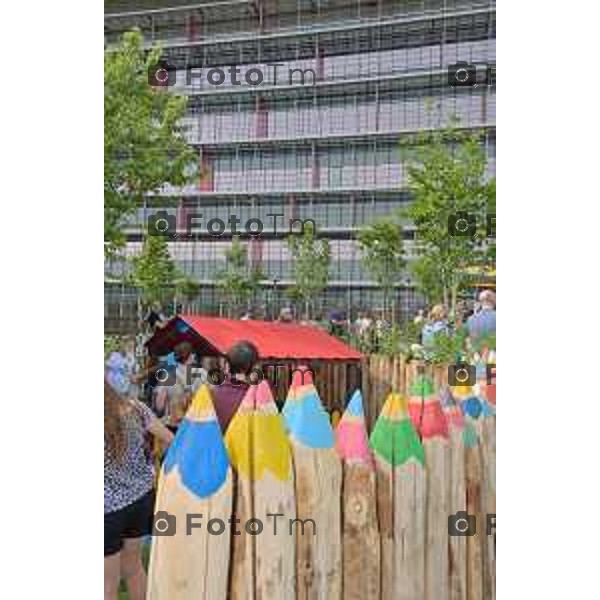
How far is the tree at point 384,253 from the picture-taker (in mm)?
1772

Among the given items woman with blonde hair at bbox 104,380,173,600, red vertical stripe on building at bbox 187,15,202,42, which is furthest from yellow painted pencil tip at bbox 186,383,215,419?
red vertical stripe on building at bbox 187,15,202,42

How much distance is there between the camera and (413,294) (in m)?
1.79

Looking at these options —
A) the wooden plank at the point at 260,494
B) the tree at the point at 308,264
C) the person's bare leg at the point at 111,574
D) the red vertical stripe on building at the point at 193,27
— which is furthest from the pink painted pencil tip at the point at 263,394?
the red vertical stripe on building at the point at 193,27

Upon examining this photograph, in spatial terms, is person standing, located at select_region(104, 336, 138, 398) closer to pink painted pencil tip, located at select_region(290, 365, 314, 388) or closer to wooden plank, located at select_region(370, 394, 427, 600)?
pink painted pencil tip, located at select_region(290, 365, 314, 388)

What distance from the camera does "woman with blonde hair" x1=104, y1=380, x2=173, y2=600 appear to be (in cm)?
180

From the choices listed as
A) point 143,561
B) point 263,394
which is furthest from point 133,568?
point 263,394

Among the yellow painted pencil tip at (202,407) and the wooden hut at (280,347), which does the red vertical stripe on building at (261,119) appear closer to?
the wooden hut at (280,347)

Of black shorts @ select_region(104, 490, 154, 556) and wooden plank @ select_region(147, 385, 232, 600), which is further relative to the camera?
black shorts @ select_region(104, 490, 154, 556)

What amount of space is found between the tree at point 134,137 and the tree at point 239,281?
156mm

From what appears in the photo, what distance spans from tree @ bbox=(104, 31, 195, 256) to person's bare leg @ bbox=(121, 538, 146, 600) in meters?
0.46
